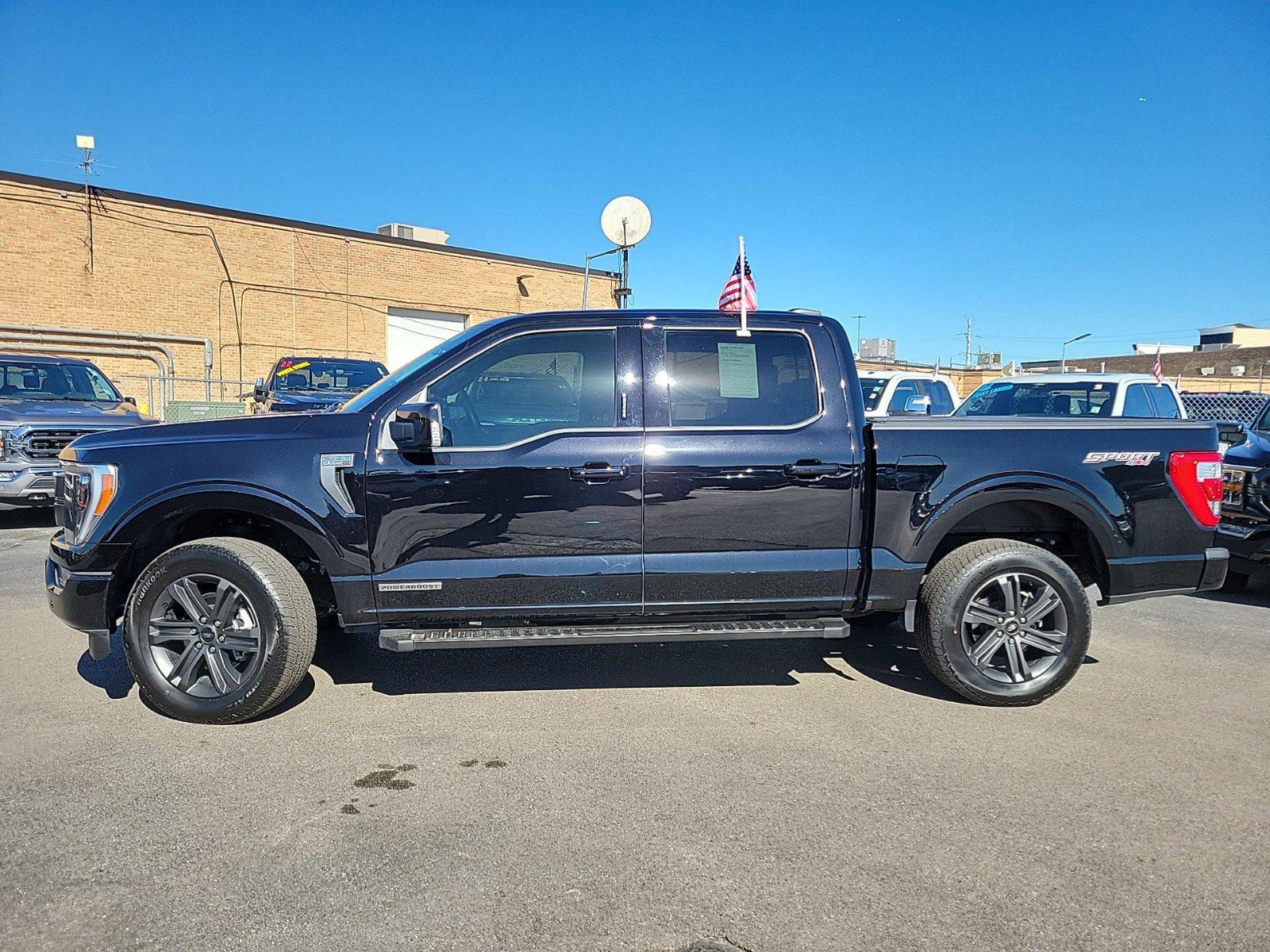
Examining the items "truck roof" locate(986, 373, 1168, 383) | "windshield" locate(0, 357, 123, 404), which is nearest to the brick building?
"windshield" locate(0, 357, 123, 404)

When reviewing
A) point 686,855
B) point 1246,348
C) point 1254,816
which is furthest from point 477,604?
point 1246,348

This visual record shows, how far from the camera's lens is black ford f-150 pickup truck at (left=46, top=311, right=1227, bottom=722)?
13.1ft

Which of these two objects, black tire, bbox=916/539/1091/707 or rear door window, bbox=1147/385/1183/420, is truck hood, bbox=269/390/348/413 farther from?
rear door window, bbox=1147/385/1183/420

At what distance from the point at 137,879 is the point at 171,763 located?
37.2 inches

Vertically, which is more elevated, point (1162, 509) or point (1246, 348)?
point (1246, 348)

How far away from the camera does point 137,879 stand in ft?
8.87

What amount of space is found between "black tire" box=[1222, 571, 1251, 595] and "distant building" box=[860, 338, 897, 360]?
112 feet

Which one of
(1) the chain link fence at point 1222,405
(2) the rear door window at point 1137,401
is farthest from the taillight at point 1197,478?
(1) the chain link fence at point 1222,405

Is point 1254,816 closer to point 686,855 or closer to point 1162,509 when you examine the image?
point 1162,509

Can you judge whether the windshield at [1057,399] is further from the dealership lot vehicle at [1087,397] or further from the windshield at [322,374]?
the windshield at [322,374]

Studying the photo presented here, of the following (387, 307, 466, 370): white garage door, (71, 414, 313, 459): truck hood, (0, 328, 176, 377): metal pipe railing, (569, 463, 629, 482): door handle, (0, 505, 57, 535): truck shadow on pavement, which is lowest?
(0, 505, 57, 535): truck shadow on pavement

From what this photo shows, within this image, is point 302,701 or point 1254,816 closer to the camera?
point 1254,816

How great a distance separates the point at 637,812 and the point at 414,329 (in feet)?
79.3

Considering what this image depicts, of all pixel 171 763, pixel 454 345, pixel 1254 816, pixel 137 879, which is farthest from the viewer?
pixel 454 345
